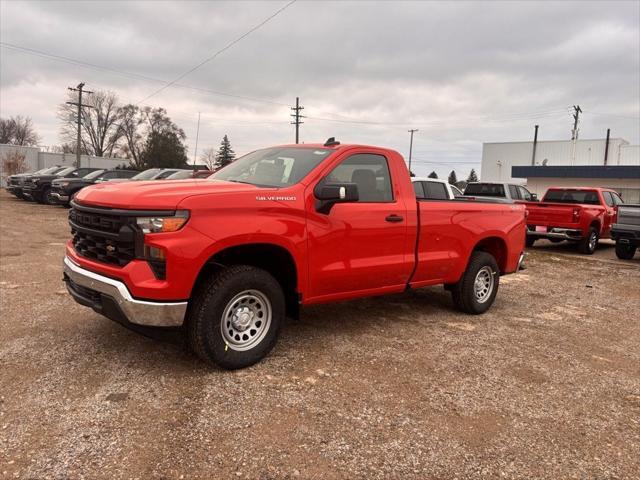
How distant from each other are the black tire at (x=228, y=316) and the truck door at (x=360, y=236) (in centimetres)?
48

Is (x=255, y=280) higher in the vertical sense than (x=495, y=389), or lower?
higher

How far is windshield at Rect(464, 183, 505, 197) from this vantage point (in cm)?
1495

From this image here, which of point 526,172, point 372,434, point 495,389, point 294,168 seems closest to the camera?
point 372,434

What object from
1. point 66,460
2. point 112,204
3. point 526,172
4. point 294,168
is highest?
point 526,172

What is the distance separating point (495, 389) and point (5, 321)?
4889 millimetres

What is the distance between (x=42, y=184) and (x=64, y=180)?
12.3ft

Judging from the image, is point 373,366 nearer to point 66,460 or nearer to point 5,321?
point 66,460

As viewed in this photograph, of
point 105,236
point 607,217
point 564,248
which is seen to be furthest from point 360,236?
point 607,217

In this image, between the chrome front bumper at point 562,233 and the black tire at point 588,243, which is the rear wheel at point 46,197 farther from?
the black tire at point 588,243

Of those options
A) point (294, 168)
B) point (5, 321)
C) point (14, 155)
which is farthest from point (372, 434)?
point (14, 155)

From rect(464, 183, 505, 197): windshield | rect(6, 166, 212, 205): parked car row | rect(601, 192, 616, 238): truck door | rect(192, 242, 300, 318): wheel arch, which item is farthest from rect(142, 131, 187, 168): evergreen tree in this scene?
rect(192, 242, 300, 318): wheel arch

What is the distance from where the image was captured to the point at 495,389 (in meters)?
4.01

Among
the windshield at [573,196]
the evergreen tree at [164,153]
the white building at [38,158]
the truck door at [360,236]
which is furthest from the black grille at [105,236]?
the evergreen tree at [164,153]

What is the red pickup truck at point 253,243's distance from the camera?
3.62 meters
